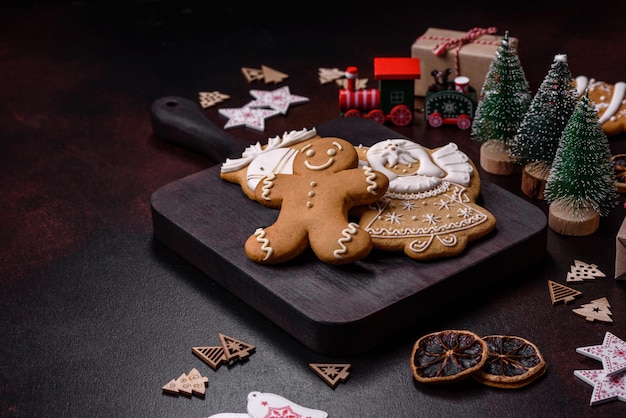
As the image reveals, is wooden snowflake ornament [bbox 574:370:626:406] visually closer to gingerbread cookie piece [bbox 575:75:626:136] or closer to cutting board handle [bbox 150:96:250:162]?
gingerbread cookie piece [bbox 575:75:626:136]

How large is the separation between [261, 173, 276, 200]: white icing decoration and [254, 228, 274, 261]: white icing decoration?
119mm

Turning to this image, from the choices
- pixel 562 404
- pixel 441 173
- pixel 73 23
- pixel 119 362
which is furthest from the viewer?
pixel 73 23

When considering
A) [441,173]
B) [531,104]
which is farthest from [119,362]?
[531,104]

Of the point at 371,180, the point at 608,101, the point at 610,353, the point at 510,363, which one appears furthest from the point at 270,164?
the point at 608,101

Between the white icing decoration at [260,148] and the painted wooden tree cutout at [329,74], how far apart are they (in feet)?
1.90

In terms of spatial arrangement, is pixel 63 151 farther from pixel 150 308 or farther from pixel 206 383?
pixel 206 383

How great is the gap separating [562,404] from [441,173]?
61 cm

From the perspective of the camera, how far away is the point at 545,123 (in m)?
2.32

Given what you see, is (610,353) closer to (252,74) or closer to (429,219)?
(429,219)

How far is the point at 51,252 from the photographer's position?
90.2 inches

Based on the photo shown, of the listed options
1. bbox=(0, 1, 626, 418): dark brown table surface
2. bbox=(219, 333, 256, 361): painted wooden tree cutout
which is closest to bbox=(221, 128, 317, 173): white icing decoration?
bbox=(0, 1, 626, 418): dark brown table surface

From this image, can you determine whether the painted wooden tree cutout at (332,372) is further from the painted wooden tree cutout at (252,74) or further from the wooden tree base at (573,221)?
the painted wooden tree cutout at (252,74)

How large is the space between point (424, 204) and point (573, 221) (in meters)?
0.34

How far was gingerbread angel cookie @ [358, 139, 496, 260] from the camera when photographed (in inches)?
80.0
